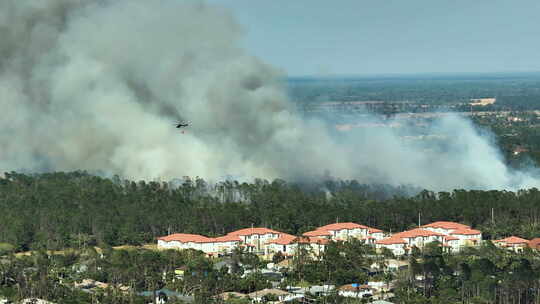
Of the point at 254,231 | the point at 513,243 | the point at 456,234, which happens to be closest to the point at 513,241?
the point at 513,243

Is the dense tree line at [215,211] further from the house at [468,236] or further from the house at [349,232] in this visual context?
the house at [349,232]

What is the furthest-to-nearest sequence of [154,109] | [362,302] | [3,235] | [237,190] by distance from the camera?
[154,109] → [237,190] → [3,235] → [362,302]

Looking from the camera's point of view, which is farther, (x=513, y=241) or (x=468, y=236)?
(x=468, y=236)

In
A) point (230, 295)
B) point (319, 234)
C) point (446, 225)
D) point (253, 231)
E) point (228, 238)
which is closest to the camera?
point (230, 295)

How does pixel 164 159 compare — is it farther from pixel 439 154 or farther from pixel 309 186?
pixel 439 154

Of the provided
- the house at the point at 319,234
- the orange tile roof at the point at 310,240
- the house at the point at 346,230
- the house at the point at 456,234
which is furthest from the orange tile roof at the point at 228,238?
the house at the point at 456,234

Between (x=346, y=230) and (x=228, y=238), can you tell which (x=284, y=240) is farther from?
(x=346, y=230)

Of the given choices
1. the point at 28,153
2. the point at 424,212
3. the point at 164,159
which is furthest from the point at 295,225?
the point at 28,153
